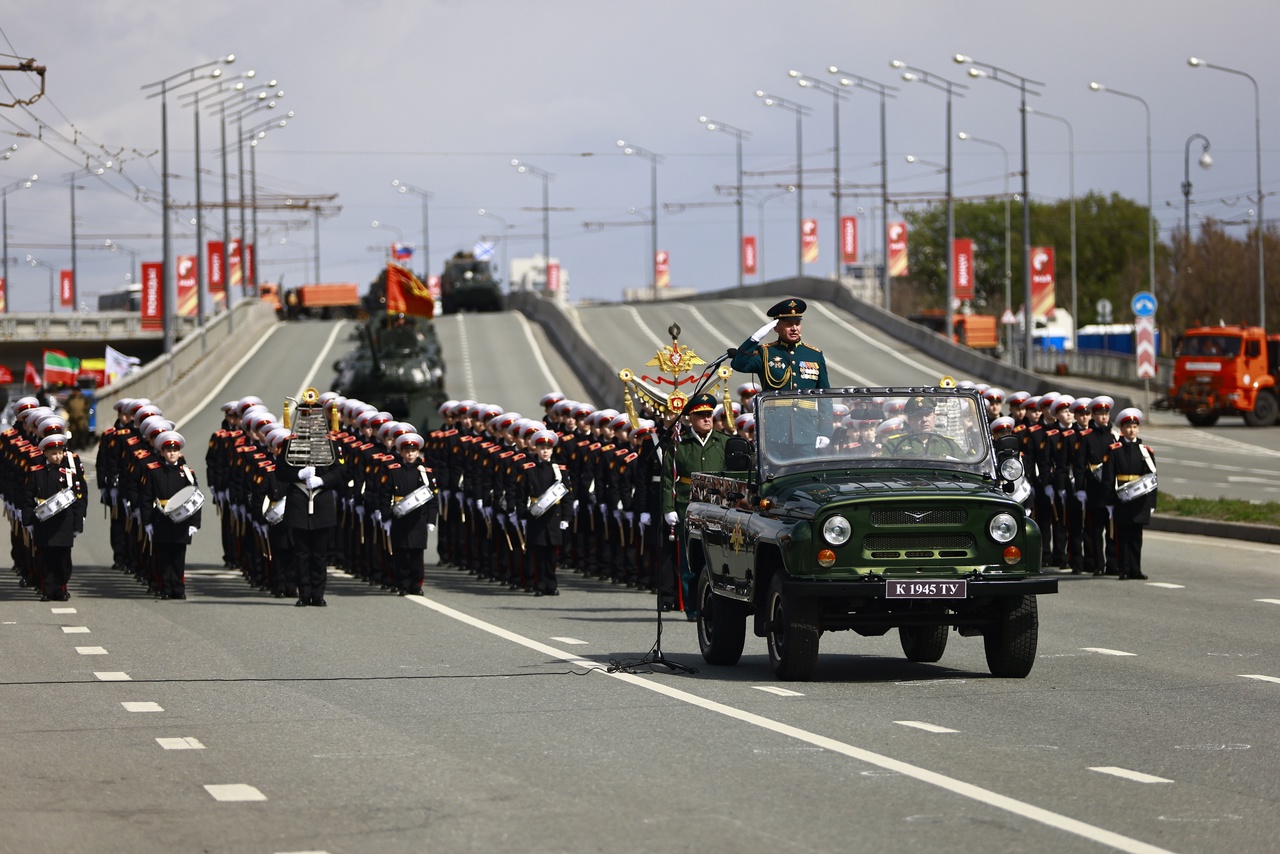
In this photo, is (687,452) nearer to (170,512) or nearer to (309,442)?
(309,442)

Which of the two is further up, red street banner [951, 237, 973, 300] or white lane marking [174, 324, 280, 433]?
red street banner [951, 237, 973, 300]

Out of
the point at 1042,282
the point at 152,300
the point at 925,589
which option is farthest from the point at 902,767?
the point at 152,300

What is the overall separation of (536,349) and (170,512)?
5319 centimetres

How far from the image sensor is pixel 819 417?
1291cm

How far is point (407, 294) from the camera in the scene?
45875 millimetres

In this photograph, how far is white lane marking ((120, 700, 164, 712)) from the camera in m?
11.4

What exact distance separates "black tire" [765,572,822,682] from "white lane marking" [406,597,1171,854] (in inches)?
27.8

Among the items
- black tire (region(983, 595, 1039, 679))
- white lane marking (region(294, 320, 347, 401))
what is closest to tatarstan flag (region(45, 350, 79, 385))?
white lane marking (region(294, 320, 347, 401))

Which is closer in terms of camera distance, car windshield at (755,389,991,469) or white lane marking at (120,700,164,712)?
white lane marking at (120,700,164,712)

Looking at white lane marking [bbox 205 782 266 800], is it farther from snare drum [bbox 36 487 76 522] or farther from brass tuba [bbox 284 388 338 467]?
snare drum [bbox 36 487 76 522]

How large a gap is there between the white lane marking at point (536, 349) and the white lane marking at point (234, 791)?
2066 inches

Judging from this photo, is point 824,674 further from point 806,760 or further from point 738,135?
point 738,135

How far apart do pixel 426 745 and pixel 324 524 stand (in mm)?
9574

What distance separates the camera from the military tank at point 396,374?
164 feet
